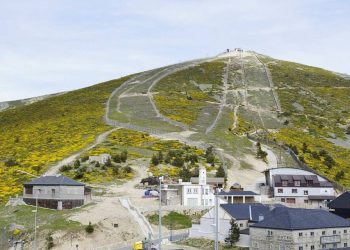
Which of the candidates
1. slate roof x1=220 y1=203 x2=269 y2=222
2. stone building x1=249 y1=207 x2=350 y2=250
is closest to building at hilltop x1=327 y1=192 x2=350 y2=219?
slate roof x1=220 y1=203 x2=269 y2=222

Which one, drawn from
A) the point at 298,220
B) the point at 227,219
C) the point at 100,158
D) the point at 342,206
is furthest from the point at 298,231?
the point at 100,158

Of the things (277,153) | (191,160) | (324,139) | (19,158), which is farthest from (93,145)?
(324,139)

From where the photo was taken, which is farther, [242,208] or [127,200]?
[127,200]

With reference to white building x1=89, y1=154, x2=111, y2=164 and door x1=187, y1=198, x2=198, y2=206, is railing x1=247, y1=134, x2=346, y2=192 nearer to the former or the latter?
door x1=187, y1=198, x2=198, y2=206

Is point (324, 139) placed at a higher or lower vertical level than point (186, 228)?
higher

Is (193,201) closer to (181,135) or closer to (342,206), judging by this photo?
(342,206)

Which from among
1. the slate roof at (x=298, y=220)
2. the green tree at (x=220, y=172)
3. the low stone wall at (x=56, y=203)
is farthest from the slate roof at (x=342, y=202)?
the low stone wall at (x=56, y=203)

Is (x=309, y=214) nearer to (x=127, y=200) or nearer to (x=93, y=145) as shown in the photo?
(x=127, y=200)

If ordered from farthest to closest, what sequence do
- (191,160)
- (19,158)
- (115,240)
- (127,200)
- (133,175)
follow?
1. (19,158)
2. (191,160)
3. (133,175)
4. (127,200)
5. (115,240)
